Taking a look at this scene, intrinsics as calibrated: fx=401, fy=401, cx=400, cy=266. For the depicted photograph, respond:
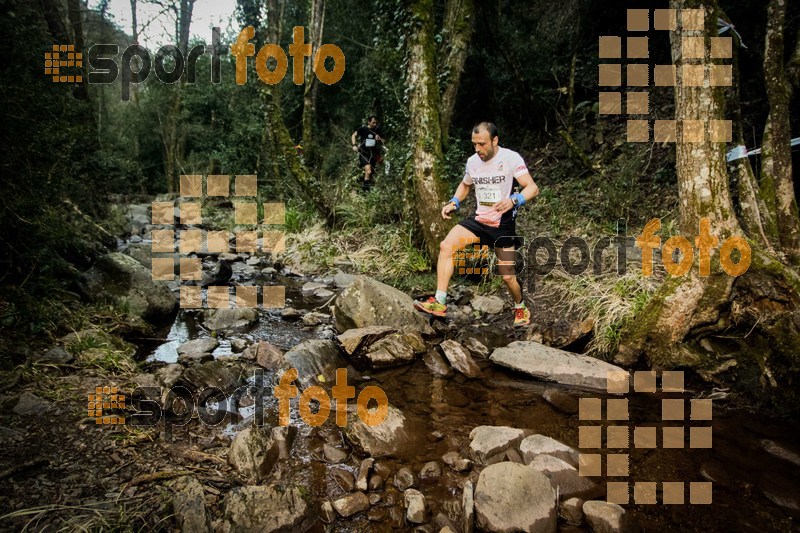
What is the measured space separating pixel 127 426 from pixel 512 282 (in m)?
3.51

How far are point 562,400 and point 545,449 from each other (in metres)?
0.80

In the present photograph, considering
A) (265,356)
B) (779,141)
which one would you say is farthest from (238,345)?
(779,141)

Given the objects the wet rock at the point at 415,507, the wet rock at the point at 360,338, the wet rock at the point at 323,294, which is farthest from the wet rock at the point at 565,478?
the wet rock at the point at 323,294

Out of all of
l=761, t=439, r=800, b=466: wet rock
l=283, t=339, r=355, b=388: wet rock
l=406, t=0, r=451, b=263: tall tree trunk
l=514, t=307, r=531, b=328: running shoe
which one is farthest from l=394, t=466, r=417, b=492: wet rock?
l=406, t=0, r=451, b=263: tall tree trunk

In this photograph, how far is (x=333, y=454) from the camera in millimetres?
2486

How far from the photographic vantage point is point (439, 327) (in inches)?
178

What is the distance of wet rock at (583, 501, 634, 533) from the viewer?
6.40 ft

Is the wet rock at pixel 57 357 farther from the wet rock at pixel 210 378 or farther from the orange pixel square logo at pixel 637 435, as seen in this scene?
the orange pixel square logo at pixel 637 435

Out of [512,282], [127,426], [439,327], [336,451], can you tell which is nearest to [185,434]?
[127,426]

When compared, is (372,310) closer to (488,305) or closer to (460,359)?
(460,359)

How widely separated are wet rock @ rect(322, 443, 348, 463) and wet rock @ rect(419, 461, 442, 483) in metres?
0.48

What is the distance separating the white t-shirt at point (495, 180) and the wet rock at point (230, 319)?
2.83 m

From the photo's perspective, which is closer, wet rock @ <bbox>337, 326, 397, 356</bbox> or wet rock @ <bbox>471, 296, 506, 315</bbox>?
wet rock @ <bbox>337, 326, 397, 356</bbox>

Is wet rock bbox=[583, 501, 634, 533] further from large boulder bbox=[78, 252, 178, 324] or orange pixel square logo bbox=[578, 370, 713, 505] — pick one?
large boulder bbox=[78, 252, 178, 324]
